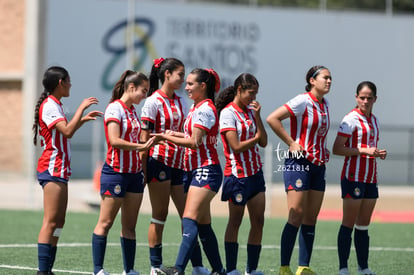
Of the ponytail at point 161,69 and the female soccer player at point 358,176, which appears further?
the female soccer player at point 358,176

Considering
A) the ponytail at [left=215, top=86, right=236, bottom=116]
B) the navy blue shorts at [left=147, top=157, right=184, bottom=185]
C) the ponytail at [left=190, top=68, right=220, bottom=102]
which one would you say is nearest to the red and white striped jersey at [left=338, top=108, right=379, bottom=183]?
the ponytail at [left=215, top=86, right=236, bottom=116]

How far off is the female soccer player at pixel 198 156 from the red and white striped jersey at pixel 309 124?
3.09 ft

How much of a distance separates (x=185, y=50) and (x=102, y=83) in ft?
11.2

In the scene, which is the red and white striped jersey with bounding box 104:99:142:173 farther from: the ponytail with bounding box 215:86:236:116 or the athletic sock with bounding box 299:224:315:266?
the athletic sock with bounding box 299:224:315:266

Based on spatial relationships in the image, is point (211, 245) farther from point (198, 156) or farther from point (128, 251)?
point (198, 156)

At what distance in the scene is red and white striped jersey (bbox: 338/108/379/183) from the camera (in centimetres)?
944

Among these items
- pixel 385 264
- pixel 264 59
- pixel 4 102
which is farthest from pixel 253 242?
pixel 264 59

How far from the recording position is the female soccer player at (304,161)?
29.4 feet

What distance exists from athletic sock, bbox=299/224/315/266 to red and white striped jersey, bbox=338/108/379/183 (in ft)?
2.64

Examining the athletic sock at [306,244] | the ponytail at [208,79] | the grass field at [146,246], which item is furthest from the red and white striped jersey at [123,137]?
the athletic sock at [306,244]

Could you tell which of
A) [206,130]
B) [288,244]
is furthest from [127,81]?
[288,244]

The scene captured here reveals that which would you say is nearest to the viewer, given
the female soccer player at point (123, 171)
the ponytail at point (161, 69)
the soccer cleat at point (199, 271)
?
the female soccer player at point (123, 171)

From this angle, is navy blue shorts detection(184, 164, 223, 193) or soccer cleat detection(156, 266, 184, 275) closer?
soccer cleat detection(156, 266, 184, 275)

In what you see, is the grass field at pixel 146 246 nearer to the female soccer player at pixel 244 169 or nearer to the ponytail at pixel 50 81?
the female soccer player at pixel 244 169
